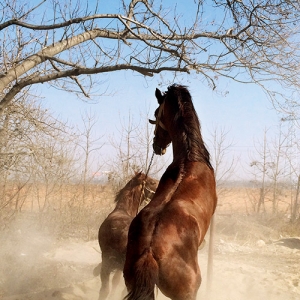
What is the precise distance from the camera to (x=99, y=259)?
10914 millimetres

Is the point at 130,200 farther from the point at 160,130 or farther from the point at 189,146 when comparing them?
the point at 189,146

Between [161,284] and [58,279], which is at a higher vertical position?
[161,284]

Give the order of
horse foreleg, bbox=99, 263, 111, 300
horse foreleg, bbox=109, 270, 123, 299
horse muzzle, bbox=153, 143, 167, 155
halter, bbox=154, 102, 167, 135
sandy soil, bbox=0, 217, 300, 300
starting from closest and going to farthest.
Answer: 1. halter, bbox=154, 102, 167, 135
2. horse muzzle, bbox=153, 143, 167, 155
3. horse foreleg, bbox=99, 263, 111, 300
4. horse foreleg, bbox=109, 270, 123, 299
5. sandy soil, bbox=0, 217, 300, 300

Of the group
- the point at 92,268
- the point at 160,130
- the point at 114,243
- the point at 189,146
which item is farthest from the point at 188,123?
the point at 92,268

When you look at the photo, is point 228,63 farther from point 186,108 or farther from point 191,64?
point 186,108

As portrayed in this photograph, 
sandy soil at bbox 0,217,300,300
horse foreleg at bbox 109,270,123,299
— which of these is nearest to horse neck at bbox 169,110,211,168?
horse foreleg at bbox 109,270,123,299

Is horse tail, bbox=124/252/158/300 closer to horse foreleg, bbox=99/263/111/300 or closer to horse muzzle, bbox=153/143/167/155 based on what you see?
horse muzzle, bbox=153/143/167/155

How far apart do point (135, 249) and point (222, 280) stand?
5100 mm

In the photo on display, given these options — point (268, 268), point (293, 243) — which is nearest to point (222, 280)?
point (268, 268)

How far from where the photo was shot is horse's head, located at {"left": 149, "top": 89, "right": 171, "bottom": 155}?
4.97 m

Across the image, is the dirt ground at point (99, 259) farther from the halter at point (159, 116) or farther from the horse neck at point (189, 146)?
the horse neck at point (189, 146)

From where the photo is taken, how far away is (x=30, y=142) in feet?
29.9

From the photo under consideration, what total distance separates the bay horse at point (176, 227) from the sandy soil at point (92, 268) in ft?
11.4

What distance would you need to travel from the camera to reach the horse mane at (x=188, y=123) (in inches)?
167
